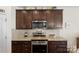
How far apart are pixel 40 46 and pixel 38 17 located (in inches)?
53.7

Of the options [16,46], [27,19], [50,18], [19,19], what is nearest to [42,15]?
[50,18]

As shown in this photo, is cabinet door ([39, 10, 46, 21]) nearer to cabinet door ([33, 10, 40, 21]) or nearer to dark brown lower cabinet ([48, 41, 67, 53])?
cabinet door ([33, 10, 40, 21])

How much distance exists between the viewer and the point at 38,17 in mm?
6930

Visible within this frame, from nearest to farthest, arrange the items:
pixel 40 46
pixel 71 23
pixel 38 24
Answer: pixel 40 46, pixel 38 24, pixel 71 23

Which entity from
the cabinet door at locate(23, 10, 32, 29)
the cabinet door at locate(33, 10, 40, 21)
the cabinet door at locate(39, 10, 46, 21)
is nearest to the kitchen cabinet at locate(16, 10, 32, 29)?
the cabinet door at locate(23, 10, 32, 29)

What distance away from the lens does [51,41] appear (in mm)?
6254

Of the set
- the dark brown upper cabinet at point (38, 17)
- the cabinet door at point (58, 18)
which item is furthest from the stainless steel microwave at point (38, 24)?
the cabinet door at point (58, 18)

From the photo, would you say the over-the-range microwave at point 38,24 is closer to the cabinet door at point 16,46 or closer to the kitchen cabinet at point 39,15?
the kitchen cabinet at point 39,15

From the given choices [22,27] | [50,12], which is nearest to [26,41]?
[22,27]

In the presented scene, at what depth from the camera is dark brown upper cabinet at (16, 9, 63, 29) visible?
6.92 m

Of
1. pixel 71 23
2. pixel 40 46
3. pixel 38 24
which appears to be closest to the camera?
pixel 40 46

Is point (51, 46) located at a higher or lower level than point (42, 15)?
lower

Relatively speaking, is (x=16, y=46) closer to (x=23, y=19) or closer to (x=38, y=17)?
(x=23, y=19)
